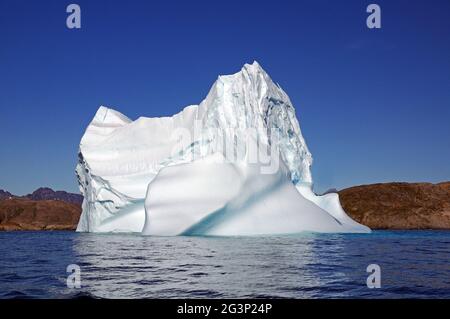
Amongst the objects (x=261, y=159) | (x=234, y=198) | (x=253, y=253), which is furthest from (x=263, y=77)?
(x=253, y=253)

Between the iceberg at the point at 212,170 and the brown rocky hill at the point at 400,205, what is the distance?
137ft

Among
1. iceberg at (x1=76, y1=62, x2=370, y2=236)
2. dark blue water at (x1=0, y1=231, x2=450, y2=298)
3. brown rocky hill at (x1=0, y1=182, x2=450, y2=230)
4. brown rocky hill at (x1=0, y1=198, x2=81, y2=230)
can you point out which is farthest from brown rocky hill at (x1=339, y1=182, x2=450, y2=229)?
dark blue water at (x1=0, y1=231, x2=450, y2=298)

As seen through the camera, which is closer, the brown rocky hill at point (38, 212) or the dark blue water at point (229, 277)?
the dark blue water at point (229, 277)

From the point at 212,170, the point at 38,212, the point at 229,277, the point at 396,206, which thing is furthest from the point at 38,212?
the point at 229,277

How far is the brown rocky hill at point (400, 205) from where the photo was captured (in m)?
74.8

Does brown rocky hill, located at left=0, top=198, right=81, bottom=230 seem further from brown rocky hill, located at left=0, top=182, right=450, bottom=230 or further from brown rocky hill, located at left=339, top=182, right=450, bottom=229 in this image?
brown rocky hill, located at left=339, top=182, right=450, bottom=229

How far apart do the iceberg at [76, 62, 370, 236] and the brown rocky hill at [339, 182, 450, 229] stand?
1646 inches

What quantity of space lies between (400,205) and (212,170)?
5931cm

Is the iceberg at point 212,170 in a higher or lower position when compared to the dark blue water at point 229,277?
higher

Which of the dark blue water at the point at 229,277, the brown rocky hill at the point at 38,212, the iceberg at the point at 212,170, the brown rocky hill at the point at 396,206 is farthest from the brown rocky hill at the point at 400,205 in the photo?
the dark blue water at the point at 229,277

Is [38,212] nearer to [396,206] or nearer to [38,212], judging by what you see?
[38,212]

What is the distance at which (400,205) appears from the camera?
7906cm

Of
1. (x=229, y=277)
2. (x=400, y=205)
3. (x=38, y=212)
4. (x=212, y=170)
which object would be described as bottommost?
(x=229, y=277)

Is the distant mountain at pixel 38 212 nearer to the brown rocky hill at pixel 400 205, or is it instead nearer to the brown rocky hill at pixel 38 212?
the brown rocky hill at pixel 38 212
